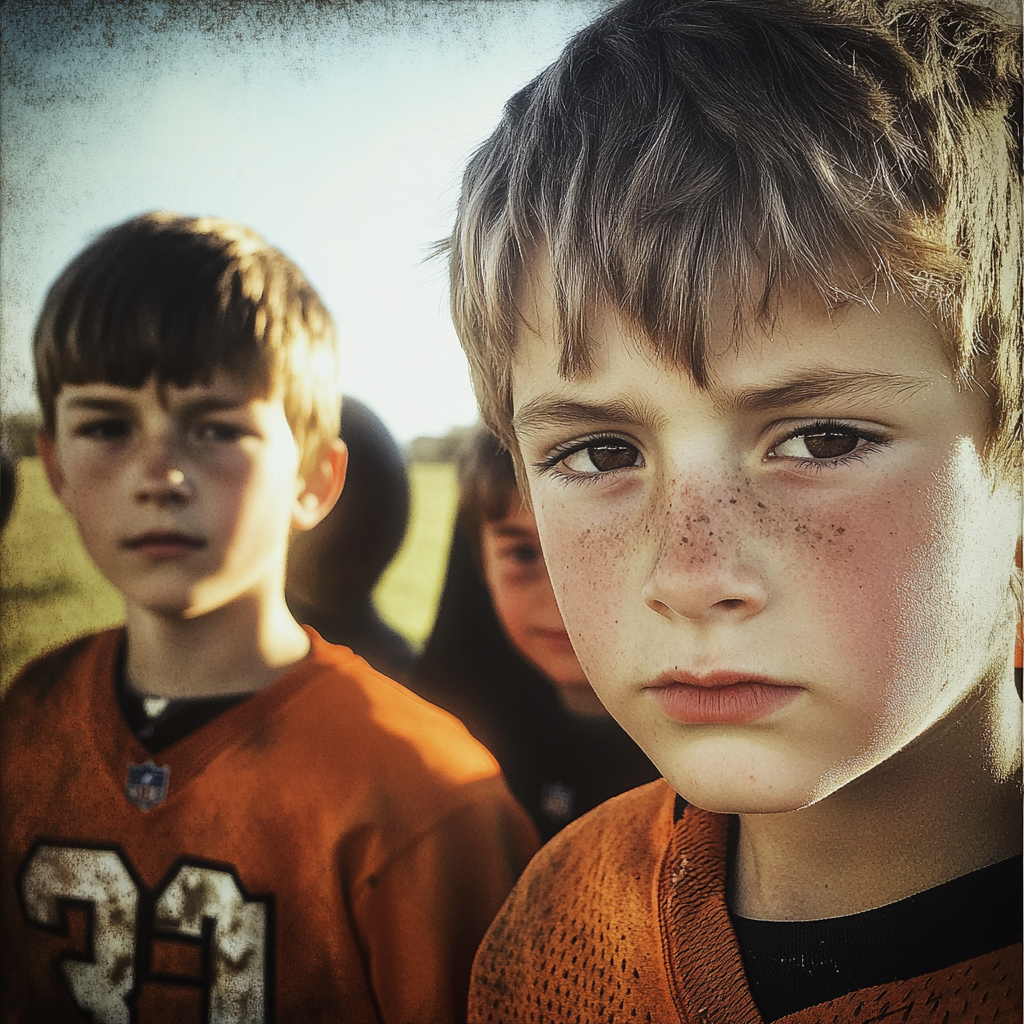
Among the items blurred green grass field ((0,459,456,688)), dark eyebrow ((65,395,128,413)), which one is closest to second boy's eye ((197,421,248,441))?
dark eyebrow ((65,395,128,413))

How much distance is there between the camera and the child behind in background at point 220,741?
1.02 metres

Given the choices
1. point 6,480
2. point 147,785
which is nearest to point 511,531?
point 147,785

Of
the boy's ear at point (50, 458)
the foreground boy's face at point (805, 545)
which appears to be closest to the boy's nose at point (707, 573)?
the foreground boy's face at point (805, 545)

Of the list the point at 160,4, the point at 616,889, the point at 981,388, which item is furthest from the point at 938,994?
the point at 160,4

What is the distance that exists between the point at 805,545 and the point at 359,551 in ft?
1.70

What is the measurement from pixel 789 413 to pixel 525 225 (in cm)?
31

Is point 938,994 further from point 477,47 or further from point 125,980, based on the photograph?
point 477,47

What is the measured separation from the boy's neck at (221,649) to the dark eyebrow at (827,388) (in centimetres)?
59

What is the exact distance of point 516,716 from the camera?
3.41 feet

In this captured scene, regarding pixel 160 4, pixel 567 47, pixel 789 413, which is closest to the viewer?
pixel 789 413

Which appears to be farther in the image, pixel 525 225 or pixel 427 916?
pixel 427 916

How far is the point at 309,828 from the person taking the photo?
1023 mm

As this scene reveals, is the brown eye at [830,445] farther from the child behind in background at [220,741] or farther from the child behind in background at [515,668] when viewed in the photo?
the child behind in background at [220,741]

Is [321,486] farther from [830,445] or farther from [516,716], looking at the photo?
[830,445]
